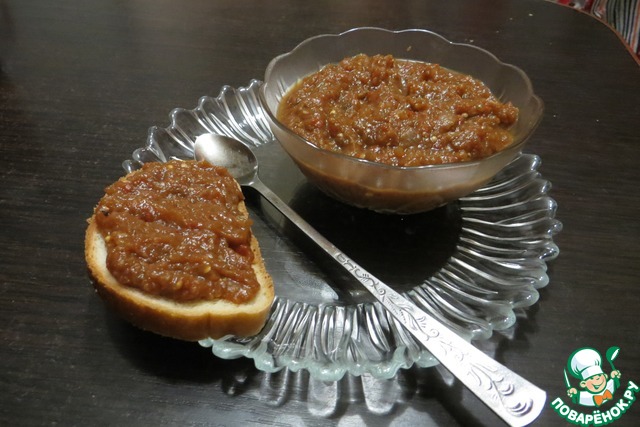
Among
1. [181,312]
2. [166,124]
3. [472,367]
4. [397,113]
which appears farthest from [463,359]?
[166,124]

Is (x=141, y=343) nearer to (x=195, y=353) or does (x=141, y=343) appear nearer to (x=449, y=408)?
(x=195, y=353)

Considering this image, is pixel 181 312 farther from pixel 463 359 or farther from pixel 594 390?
pixel 594 390

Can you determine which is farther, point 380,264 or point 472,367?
point 380,264

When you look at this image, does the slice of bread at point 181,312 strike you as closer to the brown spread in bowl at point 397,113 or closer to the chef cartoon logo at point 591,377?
the brown spread in bowl at point 397,113

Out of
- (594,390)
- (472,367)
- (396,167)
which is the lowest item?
(594,390)

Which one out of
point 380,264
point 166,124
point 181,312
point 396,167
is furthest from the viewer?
point 166,124

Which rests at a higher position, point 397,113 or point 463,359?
point 397,113

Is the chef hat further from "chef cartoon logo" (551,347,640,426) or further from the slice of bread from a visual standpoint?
the slice of bread

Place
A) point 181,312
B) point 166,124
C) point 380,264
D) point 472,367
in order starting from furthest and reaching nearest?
point 166,124
point 380,264
point 181,312
point 472,367
